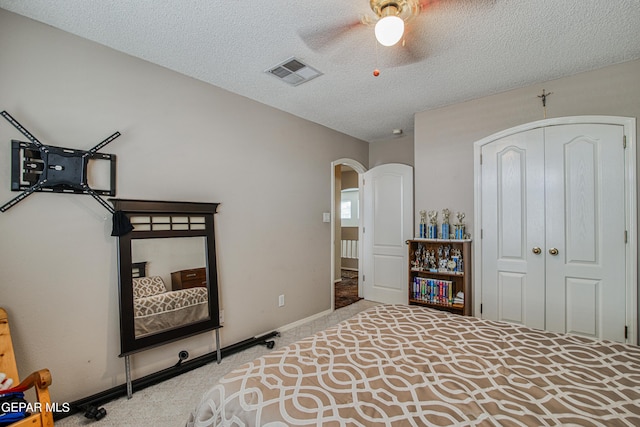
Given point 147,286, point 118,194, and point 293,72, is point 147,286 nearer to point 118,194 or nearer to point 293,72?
point 118,194

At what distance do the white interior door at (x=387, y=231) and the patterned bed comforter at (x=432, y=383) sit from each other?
8.48ft

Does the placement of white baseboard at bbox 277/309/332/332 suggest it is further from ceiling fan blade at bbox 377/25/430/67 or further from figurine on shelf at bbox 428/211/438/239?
ceiling fan blade at bbox 377/25/430/67

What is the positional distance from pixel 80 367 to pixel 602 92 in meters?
4.71

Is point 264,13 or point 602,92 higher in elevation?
point 264,13

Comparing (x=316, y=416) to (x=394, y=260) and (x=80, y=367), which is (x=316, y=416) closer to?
(x=80, y=367)

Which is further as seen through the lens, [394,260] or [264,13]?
[394,260]

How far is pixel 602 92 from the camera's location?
2602 mm

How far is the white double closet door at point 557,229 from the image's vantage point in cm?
248

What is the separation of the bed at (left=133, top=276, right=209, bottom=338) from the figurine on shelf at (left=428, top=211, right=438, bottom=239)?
250cm

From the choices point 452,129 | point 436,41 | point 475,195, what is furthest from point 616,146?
point 436,41

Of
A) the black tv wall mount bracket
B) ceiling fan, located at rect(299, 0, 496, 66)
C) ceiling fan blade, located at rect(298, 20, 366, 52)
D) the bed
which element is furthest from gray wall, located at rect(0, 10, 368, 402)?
ceiling fan, located at rect(299, 0, 496, 66)

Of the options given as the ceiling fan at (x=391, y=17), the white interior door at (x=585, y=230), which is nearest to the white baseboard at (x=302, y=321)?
the white interior door at (x=585, y=230)

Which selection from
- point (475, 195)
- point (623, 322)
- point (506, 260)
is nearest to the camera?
point (623, 322)

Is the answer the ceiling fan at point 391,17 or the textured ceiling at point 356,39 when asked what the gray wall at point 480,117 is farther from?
the ceiling fan at point 391,17
